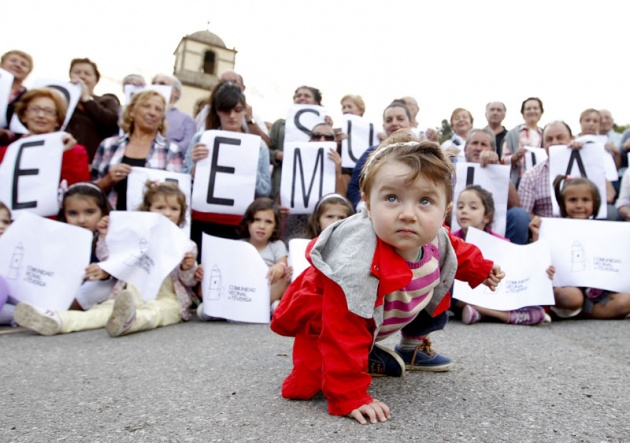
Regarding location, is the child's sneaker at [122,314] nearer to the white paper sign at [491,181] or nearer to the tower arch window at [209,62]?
the white paper sign at [491,181]

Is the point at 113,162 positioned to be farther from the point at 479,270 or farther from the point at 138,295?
the point at 479,270

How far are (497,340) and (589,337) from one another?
60 centimetres

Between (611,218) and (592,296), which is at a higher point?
(611,218)

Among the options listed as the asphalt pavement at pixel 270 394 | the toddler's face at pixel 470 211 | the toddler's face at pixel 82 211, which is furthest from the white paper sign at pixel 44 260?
the toddler's face at pixel 470 211

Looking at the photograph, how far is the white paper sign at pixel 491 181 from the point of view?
12.3ft

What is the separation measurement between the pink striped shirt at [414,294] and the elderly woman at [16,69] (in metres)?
4.02

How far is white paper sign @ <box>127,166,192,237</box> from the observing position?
3.64 meters

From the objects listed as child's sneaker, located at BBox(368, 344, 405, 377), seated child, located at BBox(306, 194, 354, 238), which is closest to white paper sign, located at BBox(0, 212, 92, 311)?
seated child, located at BBox(306, 194, 354, 238)

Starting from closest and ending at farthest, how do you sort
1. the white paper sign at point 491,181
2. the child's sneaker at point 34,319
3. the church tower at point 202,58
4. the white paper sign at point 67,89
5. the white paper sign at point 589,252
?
1. the child's sneaker at point 34,319
2. the white paper sign at point 589,252
3. the white paper sign at point 491,181
4. the white paper sign at point 67,89
5. the church tower at point 202,58

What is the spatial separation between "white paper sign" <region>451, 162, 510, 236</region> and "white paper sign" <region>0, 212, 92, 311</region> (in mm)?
2733

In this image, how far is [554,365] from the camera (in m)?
1.96

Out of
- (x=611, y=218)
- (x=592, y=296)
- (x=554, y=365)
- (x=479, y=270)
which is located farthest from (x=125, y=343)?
(x=611, y=218)

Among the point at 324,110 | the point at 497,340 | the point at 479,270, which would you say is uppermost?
the point at 324,110

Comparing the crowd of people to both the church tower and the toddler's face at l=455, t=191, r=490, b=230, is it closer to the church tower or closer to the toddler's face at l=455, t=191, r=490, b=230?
the toddler's face at l=455, t=191, r=490, b=230
